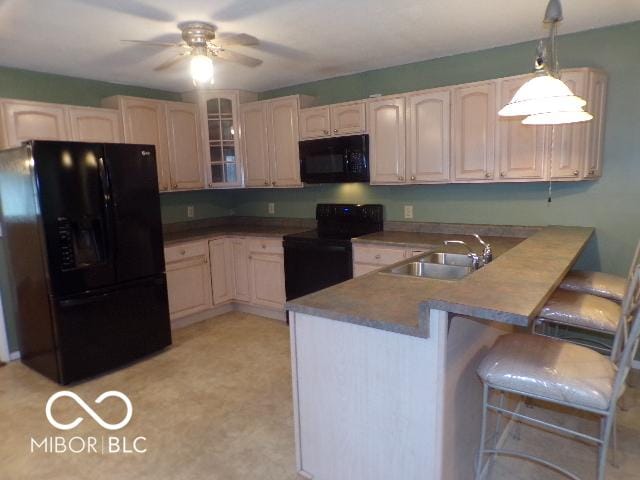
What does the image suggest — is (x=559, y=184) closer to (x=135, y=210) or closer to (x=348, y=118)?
(x=348, y=118)

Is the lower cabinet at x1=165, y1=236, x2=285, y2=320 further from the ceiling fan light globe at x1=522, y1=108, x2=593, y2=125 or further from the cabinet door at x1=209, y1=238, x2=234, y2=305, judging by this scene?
the ceiling fan light globe at x1=522, y1=108, x2=593, y2=125

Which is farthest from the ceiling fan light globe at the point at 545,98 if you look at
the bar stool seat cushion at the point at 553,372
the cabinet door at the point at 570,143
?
the cabinet door at the point at 570,143

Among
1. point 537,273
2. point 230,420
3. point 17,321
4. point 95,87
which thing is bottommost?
point 230,420

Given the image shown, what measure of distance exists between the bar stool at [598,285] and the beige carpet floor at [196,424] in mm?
708

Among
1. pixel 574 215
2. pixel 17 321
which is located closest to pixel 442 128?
pixel 574 215

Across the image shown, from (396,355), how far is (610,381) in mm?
753

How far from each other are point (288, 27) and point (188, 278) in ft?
7.96


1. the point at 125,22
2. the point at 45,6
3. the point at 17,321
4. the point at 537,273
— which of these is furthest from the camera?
the point at 17,321

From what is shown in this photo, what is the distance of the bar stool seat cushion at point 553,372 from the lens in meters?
1.48

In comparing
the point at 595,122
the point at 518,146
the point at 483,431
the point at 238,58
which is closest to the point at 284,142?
the point at 238,58

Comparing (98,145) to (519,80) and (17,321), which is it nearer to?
(17,321)

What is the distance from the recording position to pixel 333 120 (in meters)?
3.79

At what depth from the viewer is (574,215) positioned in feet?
10.2

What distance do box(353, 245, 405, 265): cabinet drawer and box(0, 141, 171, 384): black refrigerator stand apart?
1624 mm
